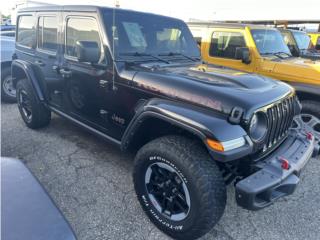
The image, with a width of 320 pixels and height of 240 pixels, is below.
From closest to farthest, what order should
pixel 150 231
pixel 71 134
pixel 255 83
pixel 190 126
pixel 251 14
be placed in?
pixel 190 126, pixel 150 231, pixel 255 83, pixel 71 134, pixel 251 14

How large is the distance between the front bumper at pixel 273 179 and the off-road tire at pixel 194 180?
19cm

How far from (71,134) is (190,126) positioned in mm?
2833

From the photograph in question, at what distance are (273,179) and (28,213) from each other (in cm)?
163

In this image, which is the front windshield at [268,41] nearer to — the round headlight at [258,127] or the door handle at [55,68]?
the round headlight at [258,127]

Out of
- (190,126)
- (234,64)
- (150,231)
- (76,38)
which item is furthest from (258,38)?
(150,231)

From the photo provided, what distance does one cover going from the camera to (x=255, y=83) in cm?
266

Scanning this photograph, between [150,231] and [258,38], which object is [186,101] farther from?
[258,38]

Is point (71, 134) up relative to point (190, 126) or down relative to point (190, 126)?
down

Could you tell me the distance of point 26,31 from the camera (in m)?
4.45

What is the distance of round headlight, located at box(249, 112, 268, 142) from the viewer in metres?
2.22

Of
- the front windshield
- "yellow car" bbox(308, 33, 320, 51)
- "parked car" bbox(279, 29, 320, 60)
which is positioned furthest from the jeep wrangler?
"yellow car" bbox(308, 33, 320, 51)

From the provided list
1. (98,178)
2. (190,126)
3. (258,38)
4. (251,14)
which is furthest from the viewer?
(251,14)

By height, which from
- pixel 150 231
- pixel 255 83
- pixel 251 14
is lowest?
pixel 150 231

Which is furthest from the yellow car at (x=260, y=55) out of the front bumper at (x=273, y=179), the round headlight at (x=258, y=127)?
the round headlight at (x=258, y=127)
